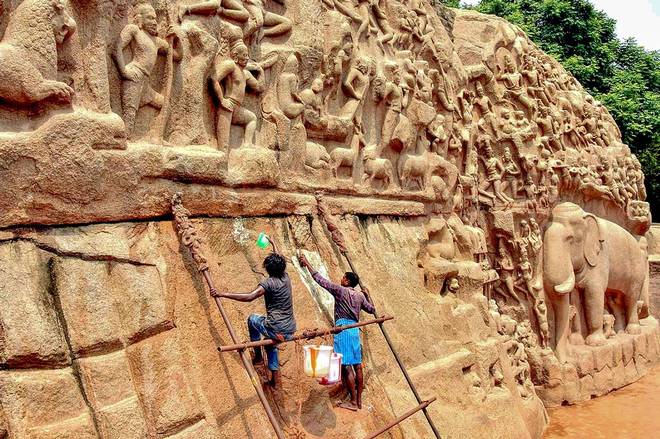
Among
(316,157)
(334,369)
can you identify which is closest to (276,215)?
(316,157)

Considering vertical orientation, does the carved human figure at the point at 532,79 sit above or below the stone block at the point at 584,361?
above

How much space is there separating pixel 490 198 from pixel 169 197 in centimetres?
792

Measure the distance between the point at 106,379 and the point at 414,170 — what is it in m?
5.84

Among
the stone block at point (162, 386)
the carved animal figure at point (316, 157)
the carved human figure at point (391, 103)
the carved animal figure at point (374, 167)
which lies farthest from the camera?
the carved human figure at point (391, 103)

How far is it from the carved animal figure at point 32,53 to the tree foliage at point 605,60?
72.0ft

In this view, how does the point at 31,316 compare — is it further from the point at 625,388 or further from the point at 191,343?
the point at 625,388

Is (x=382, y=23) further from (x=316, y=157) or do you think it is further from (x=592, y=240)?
(x=592, y=240)

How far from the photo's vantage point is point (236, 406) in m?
5.16

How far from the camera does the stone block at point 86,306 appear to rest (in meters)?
4.49

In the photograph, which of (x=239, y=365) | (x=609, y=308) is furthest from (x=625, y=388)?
(x=239, y=365)

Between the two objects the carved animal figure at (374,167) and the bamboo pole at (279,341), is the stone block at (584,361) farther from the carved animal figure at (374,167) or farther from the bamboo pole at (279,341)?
the bamboo pole at (279,341)

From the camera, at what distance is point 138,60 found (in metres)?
5.41

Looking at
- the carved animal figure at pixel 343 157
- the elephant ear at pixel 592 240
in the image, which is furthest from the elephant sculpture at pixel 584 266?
the carved animal figure at pixel 343 157

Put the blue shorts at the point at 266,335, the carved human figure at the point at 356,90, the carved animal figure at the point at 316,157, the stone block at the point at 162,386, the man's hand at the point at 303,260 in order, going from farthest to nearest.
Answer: the carved human figure at the point at 356,90 → the carved animal figure at the point at 316,157 → the man's hand at the point at 303,260 → the blue shorts at the point at 266,335 → the stone block at the point at 162,386
